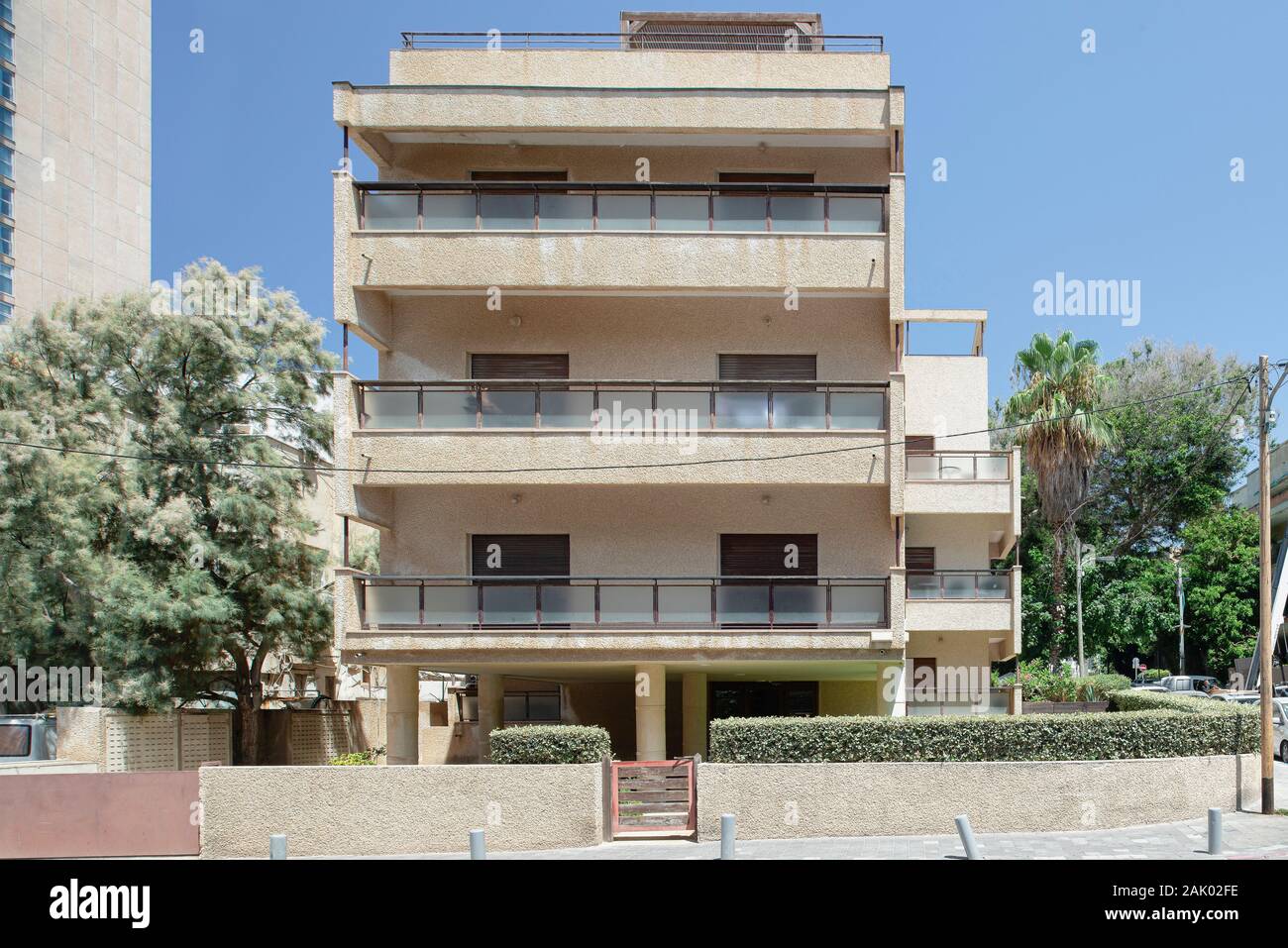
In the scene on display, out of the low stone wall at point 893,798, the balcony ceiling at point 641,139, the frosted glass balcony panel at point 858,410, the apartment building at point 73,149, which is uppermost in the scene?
the apartment building at point 73,149

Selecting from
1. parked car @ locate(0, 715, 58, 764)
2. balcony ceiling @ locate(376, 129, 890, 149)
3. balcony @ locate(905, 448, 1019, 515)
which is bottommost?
parked car @ locate(0, 715, 58, 764)

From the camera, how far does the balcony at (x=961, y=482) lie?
24.2 m

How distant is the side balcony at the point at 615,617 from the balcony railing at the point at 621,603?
0.06ft

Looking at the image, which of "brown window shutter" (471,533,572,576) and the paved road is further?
"brown window shutter" (471,533,572,576)

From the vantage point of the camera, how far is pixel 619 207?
2119cm

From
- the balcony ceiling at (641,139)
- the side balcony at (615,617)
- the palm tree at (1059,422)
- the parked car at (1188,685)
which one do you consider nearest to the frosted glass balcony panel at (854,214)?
the balcony ceiling at (641,139)

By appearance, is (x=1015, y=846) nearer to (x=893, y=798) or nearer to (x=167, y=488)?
(x=893, y=798)

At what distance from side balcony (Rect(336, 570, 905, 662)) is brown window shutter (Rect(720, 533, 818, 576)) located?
1.43 metres

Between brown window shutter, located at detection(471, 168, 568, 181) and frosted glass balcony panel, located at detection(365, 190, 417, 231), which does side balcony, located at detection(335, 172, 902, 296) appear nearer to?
frosted glass balcony panel, located at detection(365, 190, 417, 231)

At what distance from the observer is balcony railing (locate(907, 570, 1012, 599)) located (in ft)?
76.7

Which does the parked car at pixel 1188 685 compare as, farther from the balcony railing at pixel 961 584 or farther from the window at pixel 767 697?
the balcony railing at pixel 961 584

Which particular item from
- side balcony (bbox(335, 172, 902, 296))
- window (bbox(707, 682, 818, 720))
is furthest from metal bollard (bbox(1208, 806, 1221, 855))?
window (bbox(707, 682, 818, 720))

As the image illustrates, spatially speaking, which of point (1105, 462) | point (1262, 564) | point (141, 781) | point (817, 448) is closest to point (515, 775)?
point (141, 781)
